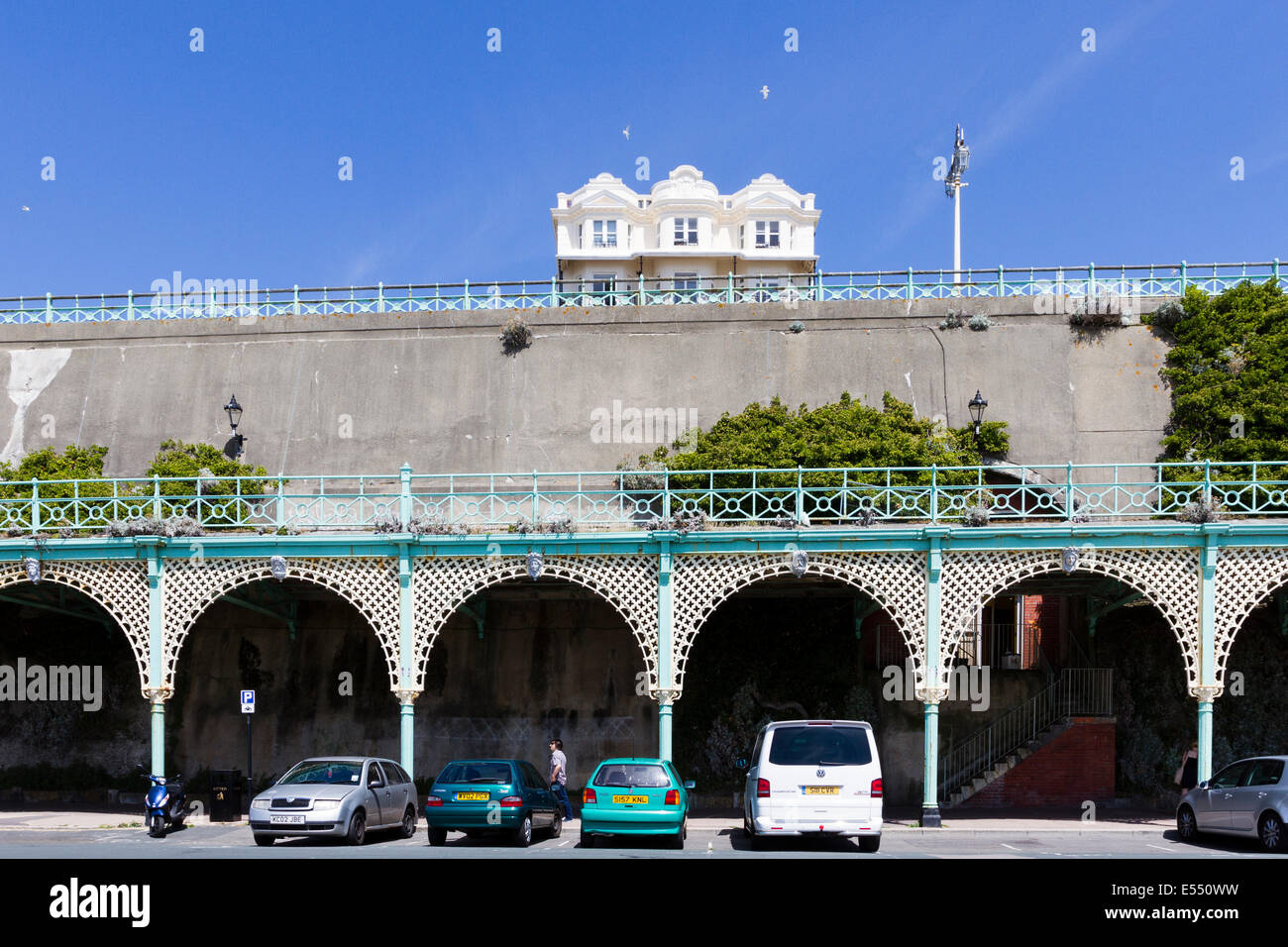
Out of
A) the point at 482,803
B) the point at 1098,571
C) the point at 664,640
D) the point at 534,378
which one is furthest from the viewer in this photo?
the point at 534,378

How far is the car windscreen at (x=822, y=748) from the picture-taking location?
13.8m

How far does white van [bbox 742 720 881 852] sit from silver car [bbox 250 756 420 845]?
494cm

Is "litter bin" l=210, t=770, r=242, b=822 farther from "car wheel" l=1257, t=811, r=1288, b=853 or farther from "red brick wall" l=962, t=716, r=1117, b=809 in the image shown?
"car wheel" l=1257, t=811, r=1288, b=853

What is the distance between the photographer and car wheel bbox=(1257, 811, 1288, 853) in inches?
535

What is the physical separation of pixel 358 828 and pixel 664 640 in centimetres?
570

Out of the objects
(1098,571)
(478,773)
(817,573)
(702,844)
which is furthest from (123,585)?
(1098,571)

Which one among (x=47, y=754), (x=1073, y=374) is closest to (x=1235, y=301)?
(x=1073, y=374)

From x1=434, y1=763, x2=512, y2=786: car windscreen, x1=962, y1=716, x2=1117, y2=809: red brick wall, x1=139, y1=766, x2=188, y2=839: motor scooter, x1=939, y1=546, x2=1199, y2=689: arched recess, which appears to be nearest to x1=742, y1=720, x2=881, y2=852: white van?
x1=434, y1=763, x2=512, y2=786: car windscreen

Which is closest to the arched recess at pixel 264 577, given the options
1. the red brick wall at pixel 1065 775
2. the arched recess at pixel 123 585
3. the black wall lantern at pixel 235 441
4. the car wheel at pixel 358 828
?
the arched recess at pixel 123 585

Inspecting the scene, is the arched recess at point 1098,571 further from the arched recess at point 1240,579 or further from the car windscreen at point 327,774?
the car windscreen at point 327,774

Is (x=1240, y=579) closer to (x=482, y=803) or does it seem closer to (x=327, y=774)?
(x=482, y=803)

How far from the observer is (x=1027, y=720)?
22328mm
